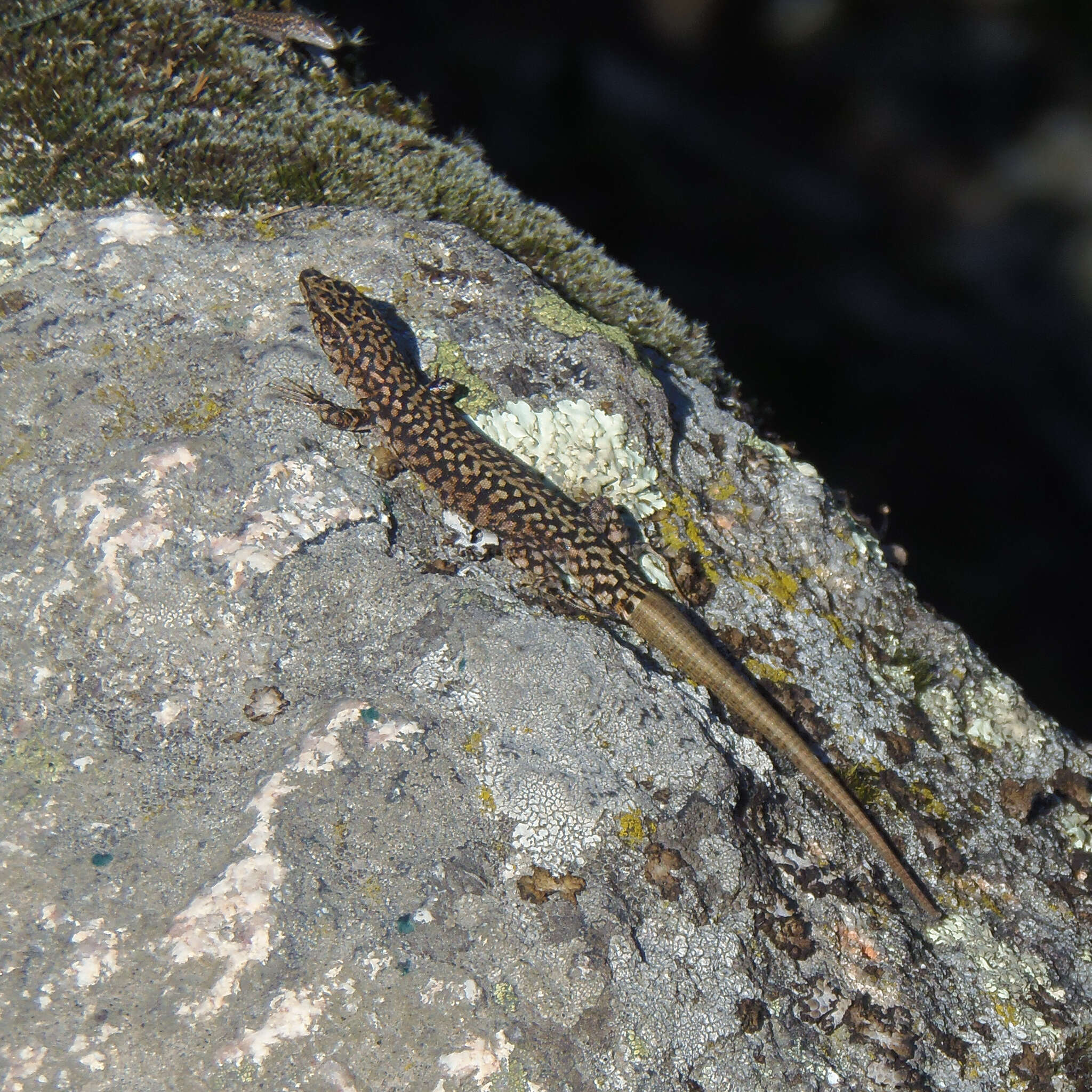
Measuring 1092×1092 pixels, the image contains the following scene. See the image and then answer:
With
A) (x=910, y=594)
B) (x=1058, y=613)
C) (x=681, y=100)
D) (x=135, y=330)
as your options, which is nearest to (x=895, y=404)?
(x=1058, y=613)

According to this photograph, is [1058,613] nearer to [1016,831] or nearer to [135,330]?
[1016,831]

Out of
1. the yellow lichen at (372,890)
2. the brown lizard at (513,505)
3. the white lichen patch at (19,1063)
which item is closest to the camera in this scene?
the white lichen patch at (19,1063)

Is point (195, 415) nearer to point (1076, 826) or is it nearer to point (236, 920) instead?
point (236, 920)

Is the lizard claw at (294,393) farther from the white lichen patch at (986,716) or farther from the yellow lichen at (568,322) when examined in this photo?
the white lichen patch at (986,716)

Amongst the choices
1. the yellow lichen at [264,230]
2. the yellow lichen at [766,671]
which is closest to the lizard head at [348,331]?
the yellow lichen at [264,230]

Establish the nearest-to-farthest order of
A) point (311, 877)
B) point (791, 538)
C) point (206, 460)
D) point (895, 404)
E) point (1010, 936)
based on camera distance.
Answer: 1. point (311, 877)
2. point (1010, 936)
3. point (206, 460)
4. point (791, 538)
5. point (895, 404)

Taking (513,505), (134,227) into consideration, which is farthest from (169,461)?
(134,227)

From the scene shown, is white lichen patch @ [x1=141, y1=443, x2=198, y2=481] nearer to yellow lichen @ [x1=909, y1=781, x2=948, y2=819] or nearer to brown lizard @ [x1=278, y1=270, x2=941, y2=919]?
brown lizard @ [x1=278, y1=270, x2=941, y2=919]
